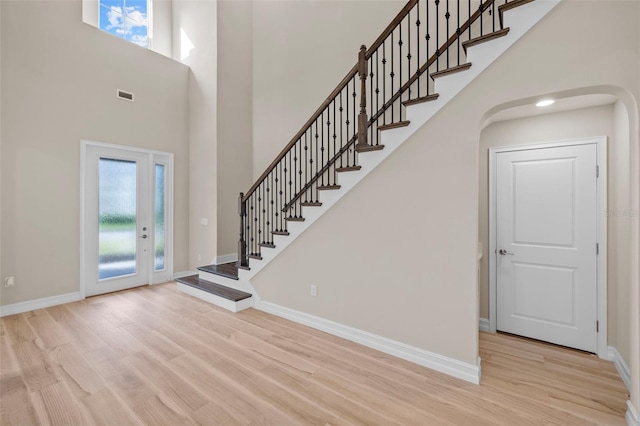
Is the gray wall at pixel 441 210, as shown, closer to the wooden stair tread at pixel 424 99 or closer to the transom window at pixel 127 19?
the wooden stair tread at pixel 424 99

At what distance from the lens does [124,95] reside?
183 inches

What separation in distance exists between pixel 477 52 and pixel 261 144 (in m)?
3.68

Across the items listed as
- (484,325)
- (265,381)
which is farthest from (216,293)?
(484,325)

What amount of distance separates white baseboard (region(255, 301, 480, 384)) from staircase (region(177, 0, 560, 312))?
79 centimetres

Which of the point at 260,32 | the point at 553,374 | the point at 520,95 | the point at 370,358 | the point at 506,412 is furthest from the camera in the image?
the point at 260,32

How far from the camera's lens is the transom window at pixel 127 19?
194 inches

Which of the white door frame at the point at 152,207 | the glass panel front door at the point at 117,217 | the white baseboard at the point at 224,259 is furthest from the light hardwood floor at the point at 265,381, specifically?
the white baseboard at the point at 224,259

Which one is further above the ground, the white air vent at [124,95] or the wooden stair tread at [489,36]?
the white air vent at [124,95]

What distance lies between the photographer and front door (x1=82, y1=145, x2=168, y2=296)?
4340mm

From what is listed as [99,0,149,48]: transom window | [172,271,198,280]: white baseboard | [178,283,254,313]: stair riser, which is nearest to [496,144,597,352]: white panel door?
[178,283,254,313]: stair riser

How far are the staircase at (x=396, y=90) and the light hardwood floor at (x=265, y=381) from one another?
1.03 metres

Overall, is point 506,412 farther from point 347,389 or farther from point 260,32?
point 260,32

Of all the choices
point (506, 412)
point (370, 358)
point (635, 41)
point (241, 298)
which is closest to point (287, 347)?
point (370, 358)

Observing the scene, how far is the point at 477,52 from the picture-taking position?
87.0 inches
